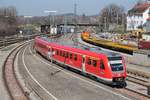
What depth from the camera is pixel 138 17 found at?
465ft

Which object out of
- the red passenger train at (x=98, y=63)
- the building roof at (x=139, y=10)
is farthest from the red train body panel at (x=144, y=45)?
the building roof at (x=139, y=10)

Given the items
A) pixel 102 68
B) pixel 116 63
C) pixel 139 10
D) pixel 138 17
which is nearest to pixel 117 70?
pixel 116 63

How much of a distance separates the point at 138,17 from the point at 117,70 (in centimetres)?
11902

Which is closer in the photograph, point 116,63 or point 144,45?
point 116,63

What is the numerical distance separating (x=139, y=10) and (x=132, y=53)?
103 meters

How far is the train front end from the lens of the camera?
26047 millimetres

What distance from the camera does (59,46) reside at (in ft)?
130

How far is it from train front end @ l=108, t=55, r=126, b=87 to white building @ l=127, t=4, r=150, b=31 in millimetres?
112971

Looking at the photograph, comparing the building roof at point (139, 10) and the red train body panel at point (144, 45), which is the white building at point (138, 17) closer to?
the building roof at point (139, 10)

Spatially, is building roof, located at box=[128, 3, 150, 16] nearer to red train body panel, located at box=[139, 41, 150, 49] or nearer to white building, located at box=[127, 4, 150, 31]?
white building, located at box=[127, 4, 150, 31]

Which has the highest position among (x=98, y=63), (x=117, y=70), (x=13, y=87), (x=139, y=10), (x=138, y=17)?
(x=139, y=10)

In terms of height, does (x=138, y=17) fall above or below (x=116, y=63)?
above

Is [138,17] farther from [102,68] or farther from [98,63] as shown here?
[102,68]

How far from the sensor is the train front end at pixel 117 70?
85.5ft
